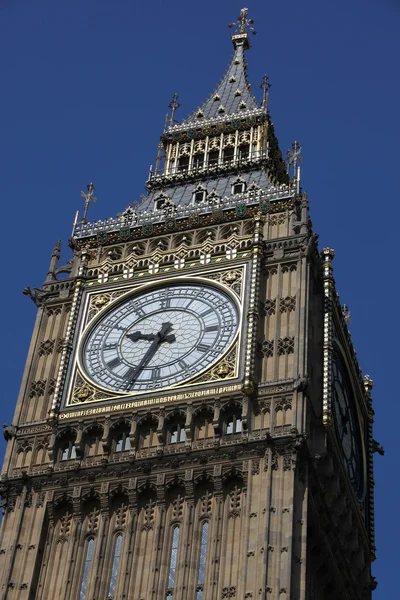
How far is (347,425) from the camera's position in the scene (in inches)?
1897

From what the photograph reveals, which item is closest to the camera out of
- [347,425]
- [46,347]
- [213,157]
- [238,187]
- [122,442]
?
[122,442]

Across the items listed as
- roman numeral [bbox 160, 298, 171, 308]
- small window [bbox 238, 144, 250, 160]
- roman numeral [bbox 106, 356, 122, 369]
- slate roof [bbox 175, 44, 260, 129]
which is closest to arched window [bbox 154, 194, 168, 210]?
small window [bbox 238, 144, 250, 160]

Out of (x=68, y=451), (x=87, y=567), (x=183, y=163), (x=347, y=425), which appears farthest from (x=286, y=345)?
(x=183, y=163)

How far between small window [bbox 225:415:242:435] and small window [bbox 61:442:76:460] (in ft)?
13.7

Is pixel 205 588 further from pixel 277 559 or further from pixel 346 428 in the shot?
pixel 346 428

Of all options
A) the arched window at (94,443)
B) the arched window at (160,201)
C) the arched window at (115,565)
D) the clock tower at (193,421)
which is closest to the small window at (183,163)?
the arched window at (160,201)

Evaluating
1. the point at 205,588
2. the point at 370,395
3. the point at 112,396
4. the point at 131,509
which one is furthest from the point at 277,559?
the point at 370,395

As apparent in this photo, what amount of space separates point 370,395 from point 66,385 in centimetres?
1090

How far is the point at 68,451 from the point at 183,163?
16.3 meters

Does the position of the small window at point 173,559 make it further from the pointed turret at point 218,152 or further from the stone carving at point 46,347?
the pointed turret at point 218,152

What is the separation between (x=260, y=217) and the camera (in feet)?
165

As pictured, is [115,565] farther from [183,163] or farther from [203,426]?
[183,163]

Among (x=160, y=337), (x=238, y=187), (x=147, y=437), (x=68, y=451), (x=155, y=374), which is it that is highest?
(x=238, y=187)

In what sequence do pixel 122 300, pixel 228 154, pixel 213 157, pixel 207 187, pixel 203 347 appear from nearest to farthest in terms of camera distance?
pixel 203 347
pixel 122 300
pixel 207 187
pixel 228 154
pixel 213 157
